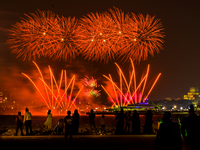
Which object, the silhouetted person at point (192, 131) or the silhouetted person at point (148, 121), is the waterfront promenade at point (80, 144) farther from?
the silhouetted person at point (192, 131)

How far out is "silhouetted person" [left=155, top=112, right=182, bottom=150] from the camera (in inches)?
269

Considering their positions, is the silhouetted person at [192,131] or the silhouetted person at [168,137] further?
the silhouetted person at [192,131]

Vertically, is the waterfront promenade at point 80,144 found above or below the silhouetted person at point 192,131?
below

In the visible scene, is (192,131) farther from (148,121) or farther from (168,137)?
(148,121)

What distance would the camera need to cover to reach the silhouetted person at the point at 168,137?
6.83m

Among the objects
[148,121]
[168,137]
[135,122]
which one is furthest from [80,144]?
[168,137]

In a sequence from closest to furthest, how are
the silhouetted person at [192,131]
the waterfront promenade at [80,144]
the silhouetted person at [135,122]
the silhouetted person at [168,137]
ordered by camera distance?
the silhouetted person at [168,137] < the silhouetted person at [192,131] < the waterfront promenade at [80,144] < the silhouetted person at [135,122]

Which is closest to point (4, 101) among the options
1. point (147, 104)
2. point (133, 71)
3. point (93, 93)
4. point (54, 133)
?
point (147, 104)

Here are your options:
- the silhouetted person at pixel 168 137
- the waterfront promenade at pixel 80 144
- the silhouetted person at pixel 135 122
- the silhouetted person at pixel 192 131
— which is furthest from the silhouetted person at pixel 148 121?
the silhouetted person at pixel 168 137

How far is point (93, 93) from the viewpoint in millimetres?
66438

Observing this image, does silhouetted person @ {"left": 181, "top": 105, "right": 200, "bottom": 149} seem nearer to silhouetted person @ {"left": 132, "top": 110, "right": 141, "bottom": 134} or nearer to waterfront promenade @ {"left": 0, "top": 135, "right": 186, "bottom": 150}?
waterfront promenade @ {"left": 0, "top": 135, "right": 186, "bottom": 150}

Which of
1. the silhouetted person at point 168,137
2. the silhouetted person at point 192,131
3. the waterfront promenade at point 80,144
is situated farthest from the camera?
the waterfront promenade at point 80,144

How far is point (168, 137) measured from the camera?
6.89 metres

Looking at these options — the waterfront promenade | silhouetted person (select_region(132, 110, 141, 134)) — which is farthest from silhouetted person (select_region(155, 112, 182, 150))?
silhouetted person (select_region(132, 110, 141, 134))
